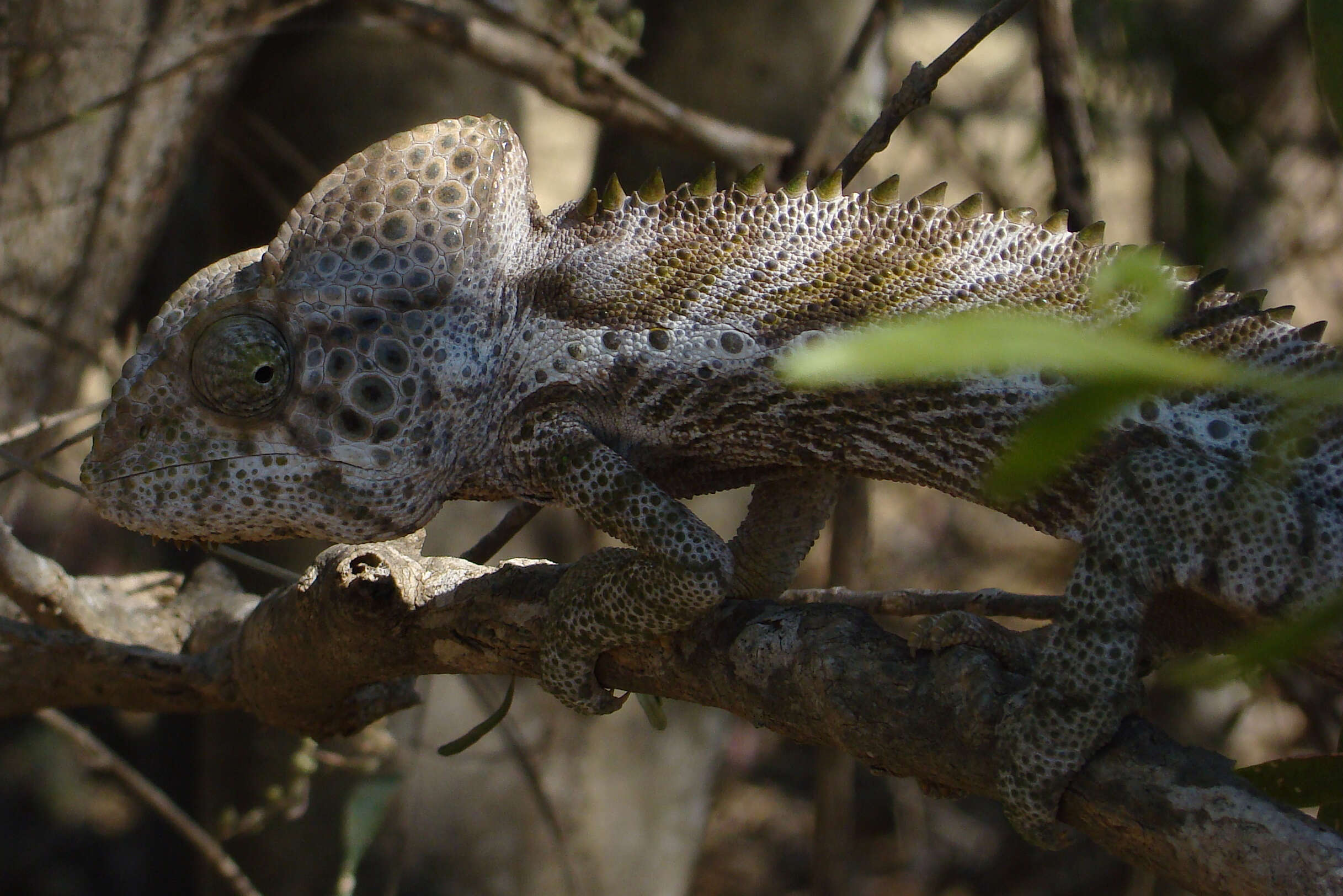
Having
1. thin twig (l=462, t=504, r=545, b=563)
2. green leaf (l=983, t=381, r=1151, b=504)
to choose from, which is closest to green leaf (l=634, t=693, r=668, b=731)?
thin twig (l=462, t=504, r=545, b=563)

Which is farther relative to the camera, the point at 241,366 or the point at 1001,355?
the point at 241,366

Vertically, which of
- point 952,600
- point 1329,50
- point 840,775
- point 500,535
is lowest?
point 840,775

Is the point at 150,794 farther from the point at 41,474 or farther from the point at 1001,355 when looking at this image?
Result: the point at 1001,355

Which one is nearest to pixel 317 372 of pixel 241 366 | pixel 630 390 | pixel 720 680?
pixel 241 366

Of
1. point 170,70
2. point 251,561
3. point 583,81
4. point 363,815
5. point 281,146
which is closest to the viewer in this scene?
point 251,561

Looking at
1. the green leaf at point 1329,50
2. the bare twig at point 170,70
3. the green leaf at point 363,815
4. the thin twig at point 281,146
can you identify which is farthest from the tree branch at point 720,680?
the thin twig at point 281,146

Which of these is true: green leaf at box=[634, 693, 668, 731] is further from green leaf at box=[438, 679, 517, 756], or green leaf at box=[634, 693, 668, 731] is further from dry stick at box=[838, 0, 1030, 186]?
dry stick at box=[838, 0, 1030, 186]

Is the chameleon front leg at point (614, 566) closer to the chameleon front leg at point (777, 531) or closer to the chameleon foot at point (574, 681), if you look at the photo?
the chameleon foot at point (574, 681)
